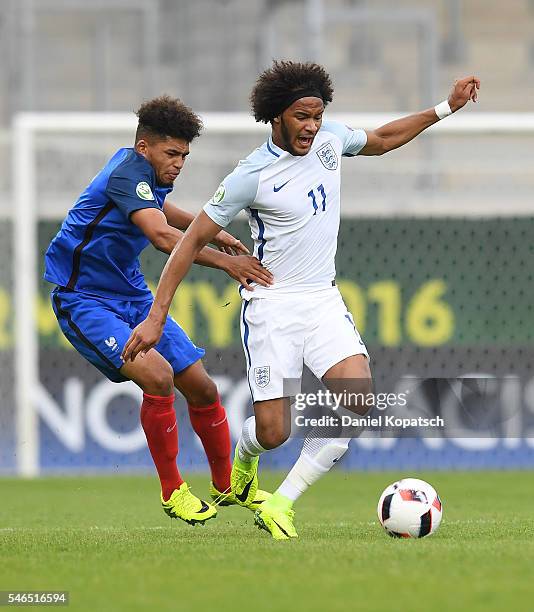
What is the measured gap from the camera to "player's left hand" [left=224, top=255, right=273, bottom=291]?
251 inches

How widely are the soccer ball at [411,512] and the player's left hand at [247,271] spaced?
1.23 metres

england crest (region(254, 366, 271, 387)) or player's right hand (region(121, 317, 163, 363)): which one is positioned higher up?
player's right hand (region(121, 317, 163, 363))

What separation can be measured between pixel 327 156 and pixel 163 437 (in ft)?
5.47

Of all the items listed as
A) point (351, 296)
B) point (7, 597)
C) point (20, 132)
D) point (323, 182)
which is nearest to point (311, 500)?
point (351, 296)

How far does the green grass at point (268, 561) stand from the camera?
13.8ft

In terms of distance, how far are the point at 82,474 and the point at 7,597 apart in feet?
22.5

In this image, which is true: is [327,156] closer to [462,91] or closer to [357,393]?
[462,91]

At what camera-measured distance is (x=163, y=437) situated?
21.7 ft

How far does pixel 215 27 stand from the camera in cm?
1386

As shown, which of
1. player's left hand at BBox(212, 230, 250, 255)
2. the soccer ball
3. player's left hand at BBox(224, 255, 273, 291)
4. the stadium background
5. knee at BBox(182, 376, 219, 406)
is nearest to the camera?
the soccer ball

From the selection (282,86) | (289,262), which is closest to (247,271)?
(289,262)

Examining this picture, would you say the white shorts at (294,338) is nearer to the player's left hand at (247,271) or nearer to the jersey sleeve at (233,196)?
the player's left hand at (247,271)

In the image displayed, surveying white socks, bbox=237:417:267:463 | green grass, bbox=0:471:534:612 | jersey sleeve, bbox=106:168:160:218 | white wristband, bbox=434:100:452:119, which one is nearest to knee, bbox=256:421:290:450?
white socks, bbox=237:417:267:463

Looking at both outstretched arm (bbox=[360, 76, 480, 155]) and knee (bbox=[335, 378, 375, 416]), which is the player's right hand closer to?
knee (bbox=[335, 378, 375, 416])
